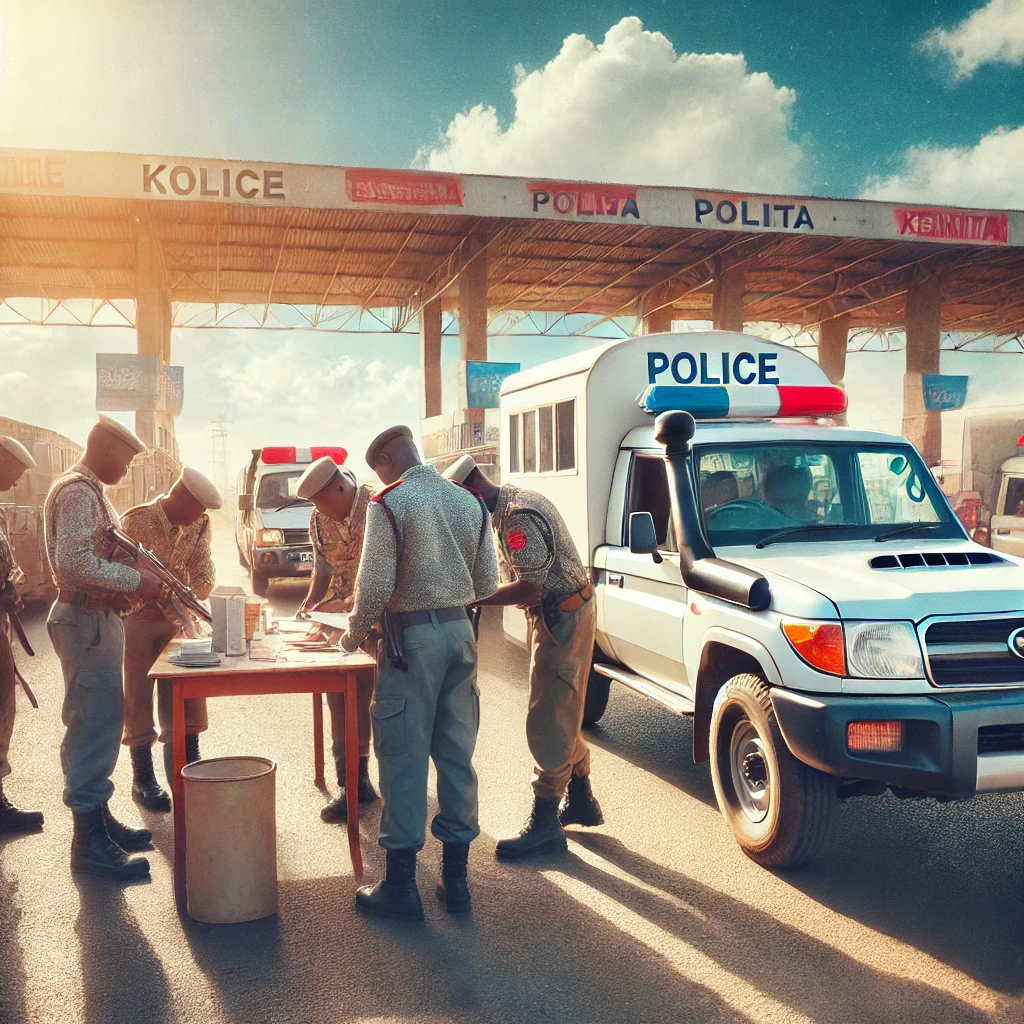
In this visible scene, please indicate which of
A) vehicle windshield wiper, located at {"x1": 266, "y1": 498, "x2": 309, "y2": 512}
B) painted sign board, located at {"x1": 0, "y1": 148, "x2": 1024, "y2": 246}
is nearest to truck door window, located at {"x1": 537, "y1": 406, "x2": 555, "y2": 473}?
vehicle windshield wiper, located at {"x1": 266, "y1": 498, "x2": 309, "y2": 512}

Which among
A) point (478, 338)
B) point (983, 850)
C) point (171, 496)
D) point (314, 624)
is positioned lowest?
point (983, 850)

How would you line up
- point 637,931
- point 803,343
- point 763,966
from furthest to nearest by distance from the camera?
point 803,343, point 637,931, point 763,966

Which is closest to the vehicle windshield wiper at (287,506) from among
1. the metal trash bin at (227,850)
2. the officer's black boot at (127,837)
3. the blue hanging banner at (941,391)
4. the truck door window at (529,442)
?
the truck door window at (529,442)

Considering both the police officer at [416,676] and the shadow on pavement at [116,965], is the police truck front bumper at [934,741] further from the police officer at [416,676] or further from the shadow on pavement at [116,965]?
the shadow on pavement at [116,965]

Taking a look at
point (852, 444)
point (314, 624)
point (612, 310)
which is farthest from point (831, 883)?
point (612, 310)

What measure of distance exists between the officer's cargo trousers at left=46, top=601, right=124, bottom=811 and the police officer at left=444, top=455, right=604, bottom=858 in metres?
1.89

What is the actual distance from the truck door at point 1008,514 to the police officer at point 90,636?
Result: 10.7m

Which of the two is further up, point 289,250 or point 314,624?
point 289,250

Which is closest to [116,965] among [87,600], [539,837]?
[87,600]

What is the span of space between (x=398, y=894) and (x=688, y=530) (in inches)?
97.0

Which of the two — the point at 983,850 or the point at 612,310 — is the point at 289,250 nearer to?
the point at 612,310

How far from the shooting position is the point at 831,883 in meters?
4.79

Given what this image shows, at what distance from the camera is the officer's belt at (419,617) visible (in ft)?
14.6

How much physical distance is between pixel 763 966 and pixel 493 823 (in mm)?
2018
